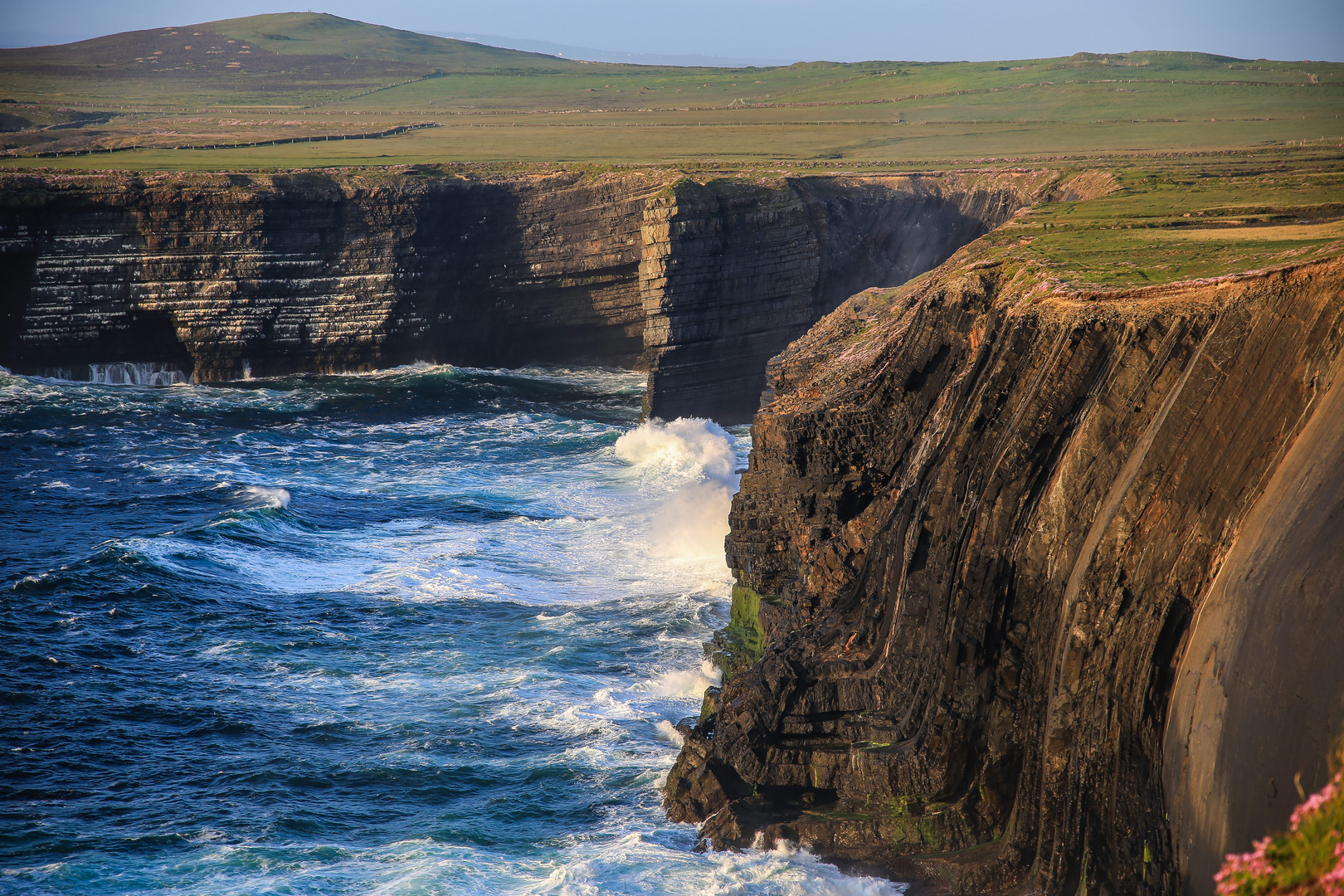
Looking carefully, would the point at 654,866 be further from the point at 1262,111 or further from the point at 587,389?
the point at 1262,111

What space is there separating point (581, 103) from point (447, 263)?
65.8 metres

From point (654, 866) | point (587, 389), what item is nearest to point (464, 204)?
point (587, 389)

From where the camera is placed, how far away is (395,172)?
161 feet

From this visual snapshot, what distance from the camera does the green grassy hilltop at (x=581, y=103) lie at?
58.8 m

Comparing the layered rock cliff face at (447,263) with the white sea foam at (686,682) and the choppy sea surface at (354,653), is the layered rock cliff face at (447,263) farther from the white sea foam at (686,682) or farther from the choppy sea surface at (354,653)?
the white sea foam at (686,682)

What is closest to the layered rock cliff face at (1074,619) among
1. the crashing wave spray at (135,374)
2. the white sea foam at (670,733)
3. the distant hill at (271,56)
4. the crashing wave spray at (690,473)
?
the white sea foam at (670,733)

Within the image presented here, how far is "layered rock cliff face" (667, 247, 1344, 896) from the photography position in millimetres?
8906

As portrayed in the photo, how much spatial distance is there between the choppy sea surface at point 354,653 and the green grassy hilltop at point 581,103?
2289 centimetres

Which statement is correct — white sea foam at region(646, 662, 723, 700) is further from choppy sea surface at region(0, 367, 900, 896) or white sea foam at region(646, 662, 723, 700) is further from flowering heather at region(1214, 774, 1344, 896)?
flowering heather at region(1214, 774, 1344, 896)

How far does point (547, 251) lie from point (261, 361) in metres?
13.8

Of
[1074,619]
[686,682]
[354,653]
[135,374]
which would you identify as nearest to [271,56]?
[135,374]

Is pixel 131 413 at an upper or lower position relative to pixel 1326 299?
lower

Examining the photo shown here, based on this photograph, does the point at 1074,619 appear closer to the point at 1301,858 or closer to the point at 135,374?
the point at 1301,858

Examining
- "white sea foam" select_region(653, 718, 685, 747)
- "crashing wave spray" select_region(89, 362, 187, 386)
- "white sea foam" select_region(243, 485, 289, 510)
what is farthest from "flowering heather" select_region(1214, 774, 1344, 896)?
"crashing wave spray" select_region(89, 362, 187, 386)
